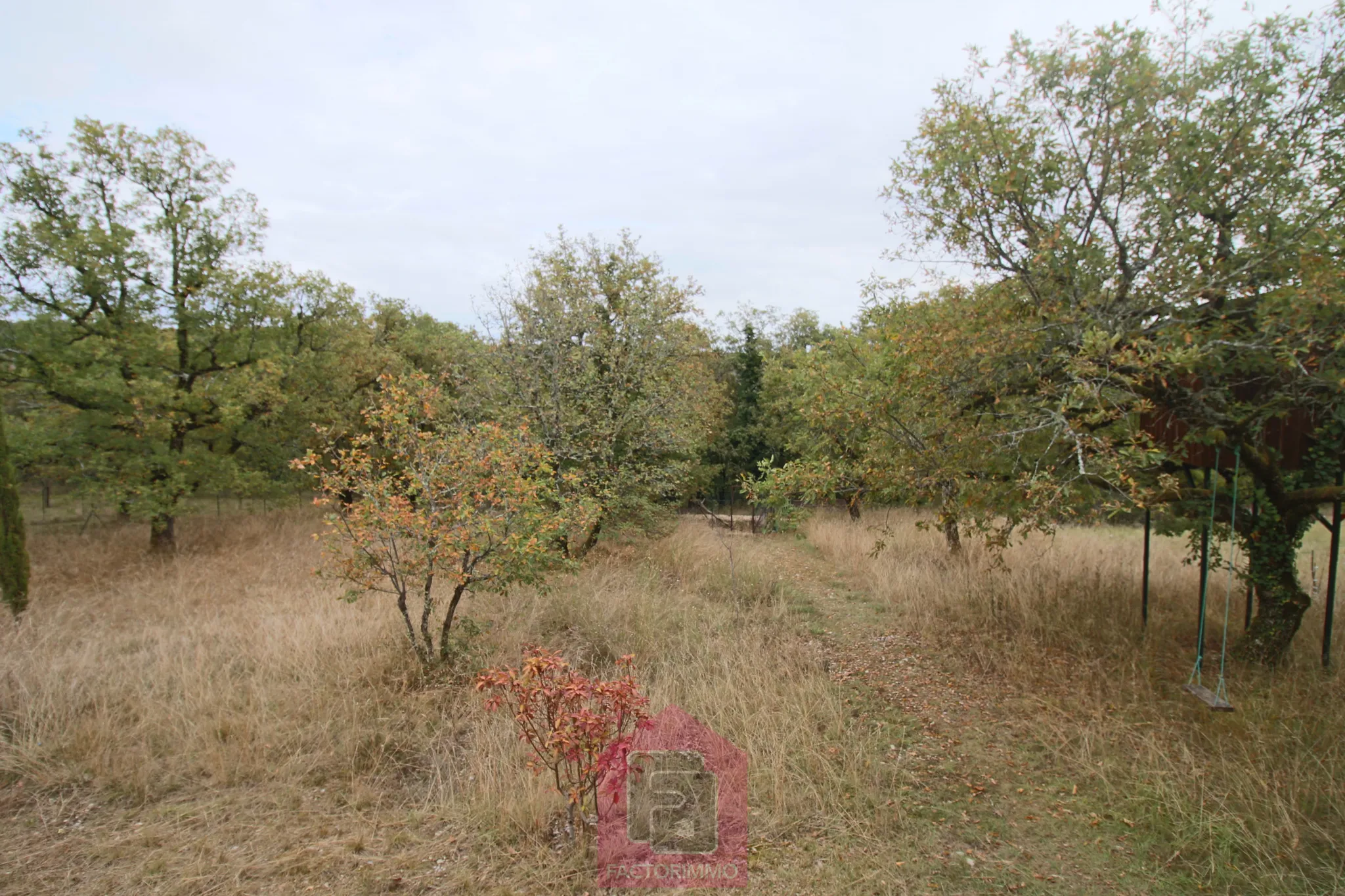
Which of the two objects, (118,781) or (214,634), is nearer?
(118,781)

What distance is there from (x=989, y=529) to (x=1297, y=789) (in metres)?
1.98

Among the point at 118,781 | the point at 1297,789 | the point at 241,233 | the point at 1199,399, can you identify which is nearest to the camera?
the point at 1297,789

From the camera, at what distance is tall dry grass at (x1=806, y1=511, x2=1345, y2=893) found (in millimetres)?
3137

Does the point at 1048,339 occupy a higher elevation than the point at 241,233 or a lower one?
lower

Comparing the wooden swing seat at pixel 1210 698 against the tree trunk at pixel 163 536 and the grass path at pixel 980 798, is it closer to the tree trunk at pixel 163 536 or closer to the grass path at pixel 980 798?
the grass path at pixel 980 798

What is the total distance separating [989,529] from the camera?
4.30 m

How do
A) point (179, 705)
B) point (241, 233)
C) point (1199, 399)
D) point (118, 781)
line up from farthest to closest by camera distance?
point (241, 233)
point (179, 705)
point (1199, 399)
point (118, 781)

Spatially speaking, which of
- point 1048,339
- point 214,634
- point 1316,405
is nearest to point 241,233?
point 214,634

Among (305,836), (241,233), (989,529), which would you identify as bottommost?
(305,836)

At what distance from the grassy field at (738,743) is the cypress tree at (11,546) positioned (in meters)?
0.35

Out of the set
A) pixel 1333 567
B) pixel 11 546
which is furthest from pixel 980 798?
pixel 11 546

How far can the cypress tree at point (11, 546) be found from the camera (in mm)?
6801

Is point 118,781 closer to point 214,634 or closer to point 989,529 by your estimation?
point 214,634

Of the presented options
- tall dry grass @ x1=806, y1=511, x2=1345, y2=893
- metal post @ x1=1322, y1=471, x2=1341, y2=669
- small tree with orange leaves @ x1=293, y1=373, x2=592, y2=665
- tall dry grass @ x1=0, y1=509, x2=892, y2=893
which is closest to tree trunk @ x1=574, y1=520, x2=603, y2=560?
tall dry grass @ x1=0, y1=509, x2=892, y2=893
